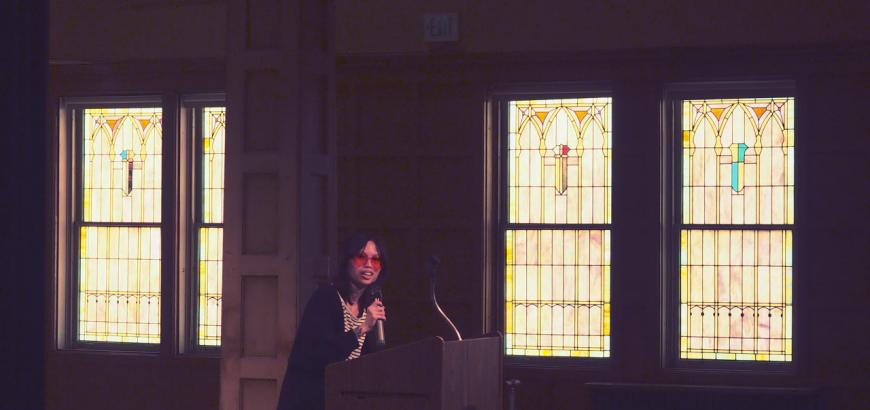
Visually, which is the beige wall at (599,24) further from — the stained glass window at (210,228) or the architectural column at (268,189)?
the architectural column at (268,189)

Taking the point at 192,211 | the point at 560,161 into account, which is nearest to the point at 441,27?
the point at 560,161

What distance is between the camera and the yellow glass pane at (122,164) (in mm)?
7996

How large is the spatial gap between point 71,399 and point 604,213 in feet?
12.2

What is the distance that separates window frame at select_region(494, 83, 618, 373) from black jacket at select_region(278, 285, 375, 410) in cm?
262

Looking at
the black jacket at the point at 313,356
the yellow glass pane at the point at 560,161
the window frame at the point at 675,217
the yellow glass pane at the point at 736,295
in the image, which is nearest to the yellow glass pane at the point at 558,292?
the yellow glass pane at the point at 560,161

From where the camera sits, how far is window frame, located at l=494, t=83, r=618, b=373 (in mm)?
7180

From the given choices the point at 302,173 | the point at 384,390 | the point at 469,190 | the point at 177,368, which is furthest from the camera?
the point at 177,368

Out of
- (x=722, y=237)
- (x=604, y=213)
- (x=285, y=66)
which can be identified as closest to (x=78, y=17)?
(x=285, y=66)

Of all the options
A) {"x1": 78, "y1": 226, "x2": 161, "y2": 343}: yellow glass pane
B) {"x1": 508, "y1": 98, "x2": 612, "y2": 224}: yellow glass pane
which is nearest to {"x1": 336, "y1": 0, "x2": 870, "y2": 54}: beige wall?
{"x1": 508, "y1": 98, "x2": 612, "y2": 224}: yellow glass pane

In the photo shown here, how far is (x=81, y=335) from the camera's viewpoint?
8133 mm

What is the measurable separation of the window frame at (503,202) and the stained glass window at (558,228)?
3 cm

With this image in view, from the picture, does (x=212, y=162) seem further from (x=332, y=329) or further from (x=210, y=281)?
(x=332, y=329)

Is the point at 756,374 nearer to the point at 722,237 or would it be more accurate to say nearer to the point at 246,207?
the point at 722,237

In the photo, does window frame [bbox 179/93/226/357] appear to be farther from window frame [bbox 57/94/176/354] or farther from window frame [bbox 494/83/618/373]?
window frame [bbox 494/83/618/373]
